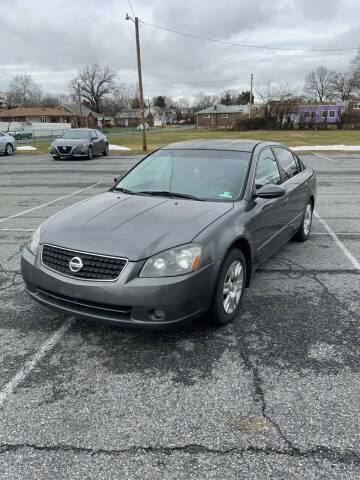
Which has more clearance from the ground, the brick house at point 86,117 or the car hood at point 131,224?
the brick house at point 86,117

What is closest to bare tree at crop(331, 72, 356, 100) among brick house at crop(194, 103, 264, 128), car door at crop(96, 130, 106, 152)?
brick house at crop(194, 103, 264, 128)

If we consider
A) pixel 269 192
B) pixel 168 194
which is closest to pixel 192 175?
pixel 168 194

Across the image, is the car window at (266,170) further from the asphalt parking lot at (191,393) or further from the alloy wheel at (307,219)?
the alloy wheel at (307,219)

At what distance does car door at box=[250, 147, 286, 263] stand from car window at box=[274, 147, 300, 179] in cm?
25

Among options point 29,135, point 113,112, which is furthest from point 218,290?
point 113,112

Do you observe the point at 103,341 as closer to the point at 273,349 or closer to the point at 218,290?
the point at 218,290

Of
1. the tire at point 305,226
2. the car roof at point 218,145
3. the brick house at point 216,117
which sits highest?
the brick house at point 216,117

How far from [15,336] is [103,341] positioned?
792 millimetres

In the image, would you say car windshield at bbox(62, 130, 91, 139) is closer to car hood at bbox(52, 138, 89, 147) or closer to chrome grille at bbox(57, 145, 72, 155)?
car hood at bbox(52, 138, 89, 147)

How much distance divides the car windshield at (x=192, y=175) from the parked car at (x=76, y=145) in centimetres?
1648

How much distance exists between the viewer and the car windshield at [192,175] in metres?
4.07

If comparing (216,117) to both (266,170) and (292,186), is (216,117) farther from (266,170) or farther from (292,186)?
(266,170)

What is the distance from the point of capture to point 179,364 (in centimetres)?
302

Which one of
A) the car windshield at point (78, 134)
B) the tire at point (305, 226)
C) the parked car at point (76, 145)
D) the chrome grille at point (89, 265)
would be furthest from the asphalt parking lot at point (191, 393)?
the car windshield at point (78, 134)
